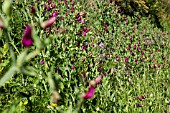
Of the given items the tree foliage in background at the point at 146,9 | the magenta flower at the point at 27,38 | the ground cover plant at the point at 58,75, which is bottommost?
the tree foliage in background at the point at 146,9

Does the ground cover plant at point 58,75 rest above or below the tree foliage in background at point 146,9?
above

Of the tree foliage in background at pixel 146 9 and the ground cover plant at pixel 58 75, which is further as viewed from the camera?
the tree foliage in background at pixel 146 9

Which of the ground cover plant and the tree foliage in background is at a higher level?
the ground cover plant

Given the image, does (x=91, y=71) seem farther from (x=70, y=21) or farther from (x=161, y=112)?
(x=70, y=21)

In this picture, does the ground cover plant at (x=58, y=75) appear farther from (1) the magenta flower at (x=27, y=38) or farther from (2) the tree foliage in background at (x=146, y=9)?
(2) the tree foliage in background at (x=146, y=9)

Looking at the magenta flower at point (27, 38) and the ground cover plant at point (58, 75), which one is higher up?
the magenta flower at point (27, 38)

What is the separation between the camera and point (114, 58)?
4.59m

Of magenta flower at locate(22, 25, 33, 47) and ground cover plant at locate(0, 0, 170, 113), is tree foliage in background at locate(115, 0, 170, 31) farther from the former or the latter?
magenta flower at locate(22, 25, 33, 47)

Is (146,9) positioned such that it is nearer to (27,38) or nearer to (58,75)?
(58,75)

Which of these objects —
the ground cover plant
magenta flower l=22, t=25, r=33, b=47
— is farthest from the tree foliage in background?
magenta flower l=22, t=25, r=33, b=47

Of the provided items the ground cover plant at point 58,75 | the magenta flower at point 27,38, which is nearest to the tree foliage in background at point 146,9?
the ground cover plant at point 58,75

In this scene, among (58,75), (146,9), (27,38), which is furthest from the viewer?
(146,9)

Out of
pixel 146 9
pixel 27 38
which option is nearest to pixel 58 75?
pixel 27 38

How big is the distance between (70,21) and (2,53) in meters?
2.86
